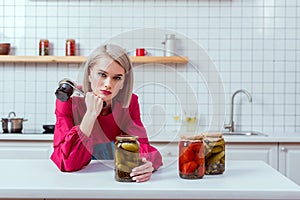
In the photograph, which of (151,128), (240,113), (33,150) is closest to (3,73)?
(33,150)

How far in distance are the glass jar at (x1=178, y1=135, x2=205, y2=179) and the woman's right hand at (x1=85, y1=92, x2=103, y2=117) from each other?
31 cm

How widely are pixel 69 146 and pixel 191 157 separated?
0.45m

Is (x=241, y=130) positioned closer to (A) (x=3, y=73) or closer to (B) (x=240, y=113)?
(B) (x=240, y=113)

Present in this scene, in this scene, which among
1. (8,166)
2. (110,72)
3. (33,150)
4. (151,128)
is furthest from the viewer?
(33,150)

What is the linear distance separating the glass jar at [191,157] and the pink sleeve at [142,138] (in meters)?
0.16

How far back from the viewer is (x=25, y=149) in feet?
11.8

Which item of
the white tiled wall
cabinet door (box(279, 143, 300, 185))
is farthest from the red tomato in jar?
the white tiled wall

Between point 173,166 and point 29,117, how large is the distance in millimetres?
2237

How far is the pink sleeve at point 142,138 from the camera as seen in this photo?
1928 mm

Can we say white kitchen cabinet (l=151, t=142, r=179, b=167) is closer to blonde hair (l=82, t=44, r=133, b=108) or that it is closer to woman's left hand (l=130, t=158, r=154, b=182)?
woman's left hand (l=130, t=158, r=154, b=182)

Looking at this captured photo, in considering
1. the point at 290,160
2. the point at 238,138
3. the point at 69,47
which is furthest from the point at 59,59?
the point at 290,160

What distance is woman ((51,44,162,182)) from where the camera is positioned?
1.76m

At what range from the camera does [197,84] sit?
4090 millimetres

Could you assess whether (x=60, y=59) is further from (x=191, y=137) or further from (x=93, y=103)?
(x=191, y=137)
